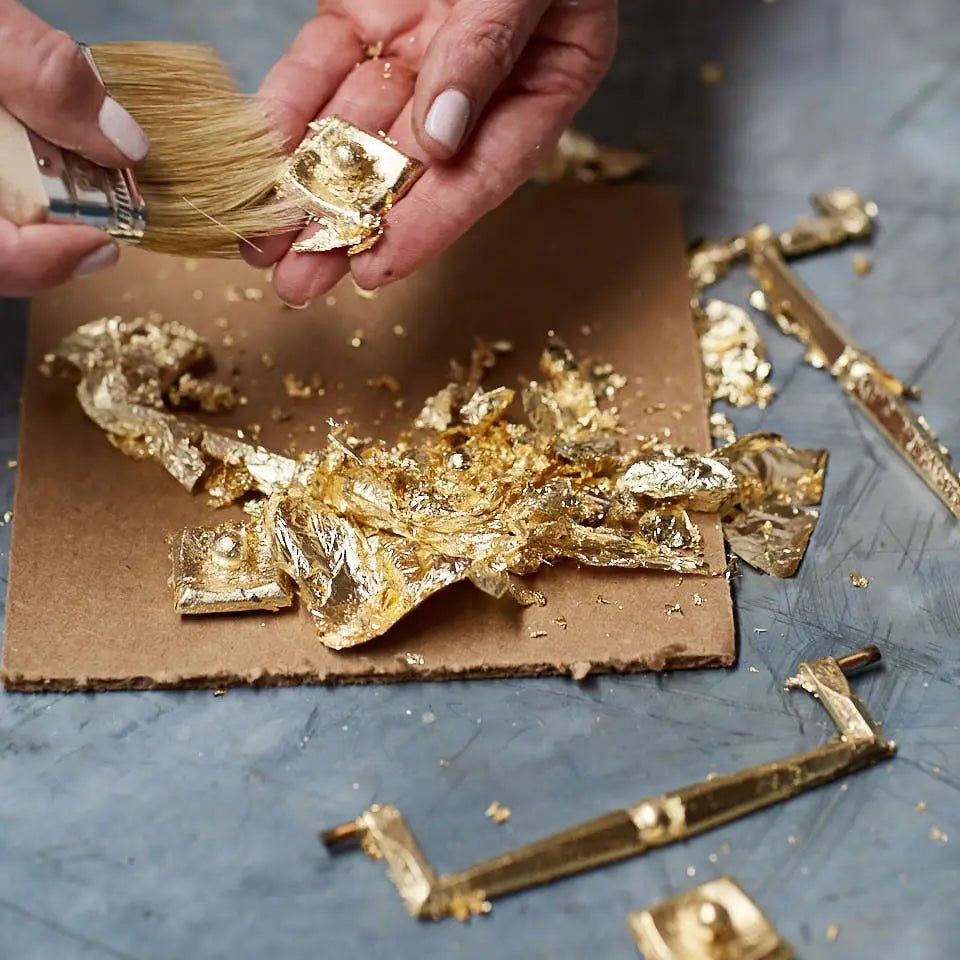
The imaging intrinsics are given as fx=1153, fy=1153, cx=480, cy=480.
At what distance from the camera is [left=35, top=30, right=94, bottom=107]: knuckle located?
1.04 m

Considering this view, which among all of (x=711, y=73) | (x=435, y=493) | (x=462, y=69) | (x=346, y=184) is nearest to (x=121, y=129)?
(x=346, y=184)

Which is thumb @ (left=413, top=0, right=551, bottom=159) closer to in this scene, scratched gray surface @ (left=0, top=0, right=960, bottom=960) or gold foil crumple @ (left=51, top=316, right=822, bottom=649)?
gold foil crumple @ (left=51, top=316, right=822, bottom=649)

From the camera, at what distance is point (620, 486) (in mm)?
1202

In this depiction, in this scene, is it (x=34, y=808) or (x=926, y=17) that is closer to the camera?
(x=34, y=808)

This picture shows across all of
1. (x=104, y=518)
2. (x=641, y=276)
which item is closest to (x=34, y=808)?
(x=104, y=518)

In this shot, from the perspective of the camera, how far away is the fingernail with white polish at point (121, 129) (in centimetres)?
110

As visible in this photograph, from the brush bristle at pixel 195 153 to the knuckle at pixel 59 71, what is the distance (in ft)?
0.38

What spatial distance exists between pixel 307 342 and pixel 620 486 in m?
0.44

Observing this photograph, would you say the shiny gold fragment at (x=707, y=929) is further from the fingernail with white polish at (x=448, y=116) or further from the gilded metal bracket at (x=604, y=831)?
the fingernail with white polish at (x=448, y=116)

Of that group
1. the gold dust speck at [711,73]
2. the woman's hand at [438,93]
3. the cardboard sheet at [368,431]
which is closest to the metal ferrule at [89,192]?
the woman's hand at [438,93]

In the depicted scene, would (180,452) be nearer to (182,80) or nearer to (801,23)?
(182,80)

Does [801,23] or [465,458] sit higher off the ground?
[801,23]

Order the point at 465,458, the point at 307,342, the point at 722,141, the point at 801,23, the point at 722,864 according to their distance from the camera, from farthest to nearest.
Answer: the point at 801,23 → the point at 722,141 → the point at 307,342 → the point at 465,458 → the point at 722,864

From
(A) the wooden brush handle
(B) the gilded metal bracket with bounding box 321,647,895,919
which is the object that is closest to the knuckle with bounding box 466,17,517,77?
(A) the wooden brush handle
